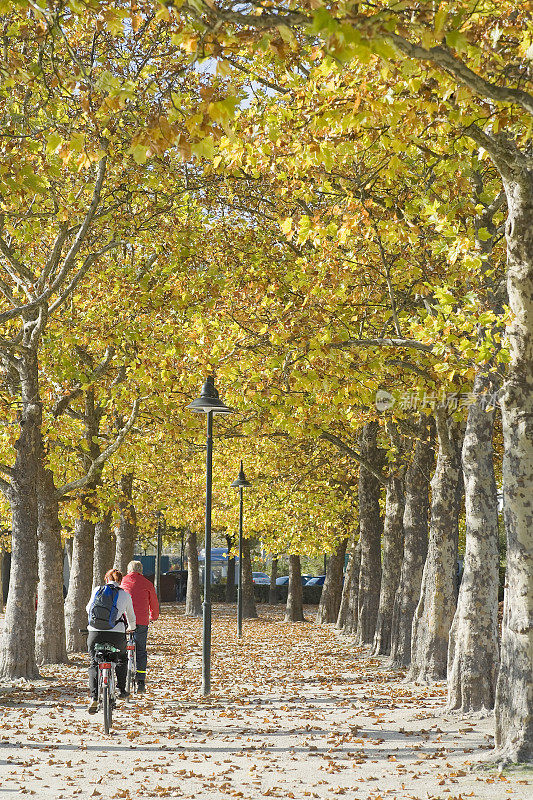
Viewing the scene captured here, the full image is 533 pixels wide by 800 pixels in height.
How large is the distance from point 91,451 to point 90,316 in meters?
4.45

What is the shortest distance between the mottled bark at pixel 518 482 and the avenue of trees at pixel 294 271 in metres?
0.02

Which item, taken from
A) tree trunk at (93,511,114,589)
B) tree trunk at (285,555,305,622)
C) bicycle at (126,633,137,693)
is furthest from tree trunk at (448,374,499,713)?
tree trunk at (285,555,305,622)

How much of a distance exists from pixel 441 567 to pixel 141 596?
15.1ft

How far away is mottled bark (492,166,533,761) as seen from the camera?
343 inches

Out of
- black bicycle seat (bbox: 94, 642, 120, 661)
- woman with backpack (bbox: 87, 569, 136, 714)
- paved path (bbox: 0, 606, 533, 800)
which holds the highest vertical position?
woman with backpack (bbox: 87, 569, 136, 714)

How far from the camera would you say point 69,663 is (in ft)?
63.1

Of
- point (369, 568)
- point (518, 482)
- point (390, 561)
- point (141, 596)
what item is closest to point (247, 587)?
point (369, 568)

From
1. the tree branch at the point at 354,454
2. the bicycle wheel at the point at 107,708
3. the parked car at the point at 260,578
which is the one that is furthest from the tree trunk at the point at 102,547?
the parked car at the point at 260,578

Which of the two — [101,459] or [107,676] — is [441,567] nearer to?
[107,676]

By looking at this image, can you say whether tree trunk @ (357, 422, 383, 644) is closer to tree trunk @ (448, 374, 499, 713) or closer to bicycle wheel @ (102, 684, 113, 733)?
tree trunk @ (448, 374, 499, 713)

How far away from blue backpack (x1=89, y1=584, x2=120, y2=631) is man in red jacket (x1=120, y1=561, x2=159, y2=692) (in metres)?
2.30

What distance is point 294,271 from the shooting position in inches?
584

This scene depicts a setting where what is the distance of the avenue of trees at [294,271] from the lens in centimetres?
827

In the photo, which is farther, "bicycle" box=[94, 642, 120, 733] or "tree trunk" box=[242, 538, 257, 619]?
"tree trunk" box=[242, 538, 257, 619]
